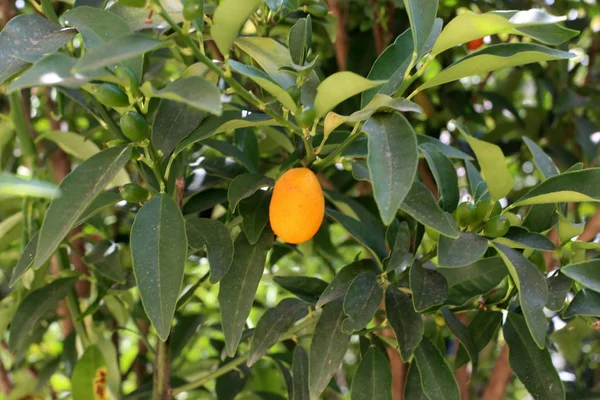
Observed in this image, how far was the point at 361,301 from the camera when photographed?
622 mm

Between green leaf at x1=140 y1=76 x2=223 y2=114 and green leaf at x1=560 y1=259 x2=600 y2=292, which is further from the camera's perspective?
green leaf at x1=560 y1=259 x2=600 y2=292

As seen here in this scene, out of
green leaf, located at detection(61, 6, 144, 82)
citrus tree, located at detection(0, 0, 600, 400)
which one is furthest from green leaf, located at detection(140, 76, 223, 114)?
green leaf, located at detection(61, 6, 144, 82)

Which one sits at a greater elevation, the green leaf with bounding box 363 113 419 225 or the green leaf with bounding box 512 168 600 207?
the green leaf with bounding box 363 113 419 225

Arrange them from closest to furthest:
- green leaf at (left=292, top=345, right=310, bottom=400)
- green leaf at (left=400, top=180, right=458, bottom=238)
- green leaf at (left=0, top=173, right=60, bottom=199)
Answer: green leaf at (left=0, top=173, right=60, bottom=199)
green leaf at (left=400, top=180, right=458, bottom=238)
green leaf at (left=292, top=345, right=310, bottom=400)

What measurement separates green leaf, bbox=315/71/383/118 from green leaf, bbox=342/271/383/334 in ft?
0.56

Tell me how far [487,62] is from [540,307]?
0.69 ft

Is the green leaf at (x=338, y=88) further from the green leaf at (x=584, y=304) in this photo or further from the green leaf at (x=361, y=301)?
the green leaf at (x=584, y=304)

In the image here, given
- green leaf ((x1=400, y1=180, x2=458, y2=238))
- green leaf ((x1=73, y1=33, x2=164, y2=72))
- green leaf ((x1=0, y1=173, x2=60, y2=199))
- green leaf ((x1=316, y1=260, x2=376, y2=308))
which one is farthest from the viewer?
green leaf ((x1=316, y1=260, x2=376, y2=308))

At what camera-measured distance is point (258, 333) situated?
71 cm

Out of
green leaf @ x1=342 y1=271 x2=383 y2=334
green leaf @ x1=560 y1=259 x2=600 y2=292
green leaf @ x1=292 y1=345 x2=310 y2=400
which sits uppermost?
green leaf @ x1=560 y1=259 x2=600 y2=292

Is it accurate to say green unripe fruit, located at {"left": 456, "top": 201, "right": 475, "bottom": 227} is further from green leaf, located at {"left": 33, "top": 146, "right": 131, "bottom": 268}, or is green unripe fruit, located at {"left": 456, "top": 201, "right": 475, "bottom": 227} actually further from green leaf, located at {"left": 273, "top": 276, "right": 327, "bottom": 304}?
green leaf, located at {"left": 33, "top": 146, "right": 131, "bottom": 268}

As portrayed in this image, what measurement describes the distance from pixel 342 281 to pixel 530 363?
211mm

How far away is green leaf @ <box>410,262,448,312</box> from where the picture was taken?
608 millimetres

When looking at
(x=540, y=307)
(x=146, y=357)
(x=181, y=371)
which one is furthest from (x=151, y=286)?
(x=146, y=357)
